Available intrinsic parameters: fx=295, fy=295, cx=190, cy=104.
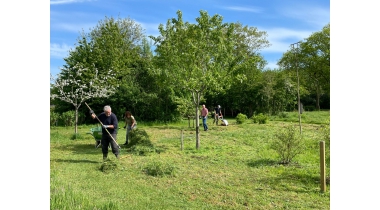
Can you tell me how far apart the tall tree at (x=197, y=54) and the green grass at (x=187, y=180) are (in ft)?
5.44

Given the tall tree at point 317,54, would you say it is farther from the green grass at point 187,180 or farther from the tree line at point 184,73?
the green grass at point 187,180

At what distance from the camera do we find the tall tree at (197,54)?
753 centimetres

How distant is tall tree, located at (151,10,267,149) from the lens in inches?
296

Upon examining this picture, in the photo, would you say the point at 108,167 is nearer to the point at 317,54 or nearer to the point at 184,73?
the point at 184,73

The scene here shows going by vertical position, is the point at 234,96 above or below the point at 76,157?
above

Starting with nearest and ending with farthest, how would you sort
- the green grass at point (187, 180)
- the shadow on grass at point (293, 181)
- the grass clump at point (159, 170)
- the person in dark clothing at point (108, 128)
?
the green grass at point (187, 180) → the shadow on grass at point (293, 181) → the grass clump at point (159, 170) → the person in dark clothing at point (108, 128)

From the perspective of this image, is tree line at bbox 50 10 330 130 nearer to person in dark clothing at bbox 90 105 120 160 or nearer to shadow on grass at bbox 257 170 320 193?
person in dark clothing at bbox 90 105 120 160

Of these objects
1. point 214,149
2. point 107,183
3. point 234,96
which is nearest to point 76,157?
point 107,183

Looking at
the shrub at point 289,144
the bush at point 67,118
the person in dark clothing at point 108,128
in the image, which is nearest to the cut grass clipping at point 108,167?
the person in dark clothing at point 108,128

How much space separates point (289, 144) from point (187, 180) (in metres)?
2.42

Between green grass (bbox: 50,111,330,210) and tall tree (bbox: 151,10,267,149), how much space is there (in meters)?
1.66

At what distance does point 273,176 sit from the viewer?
5.12 metres
